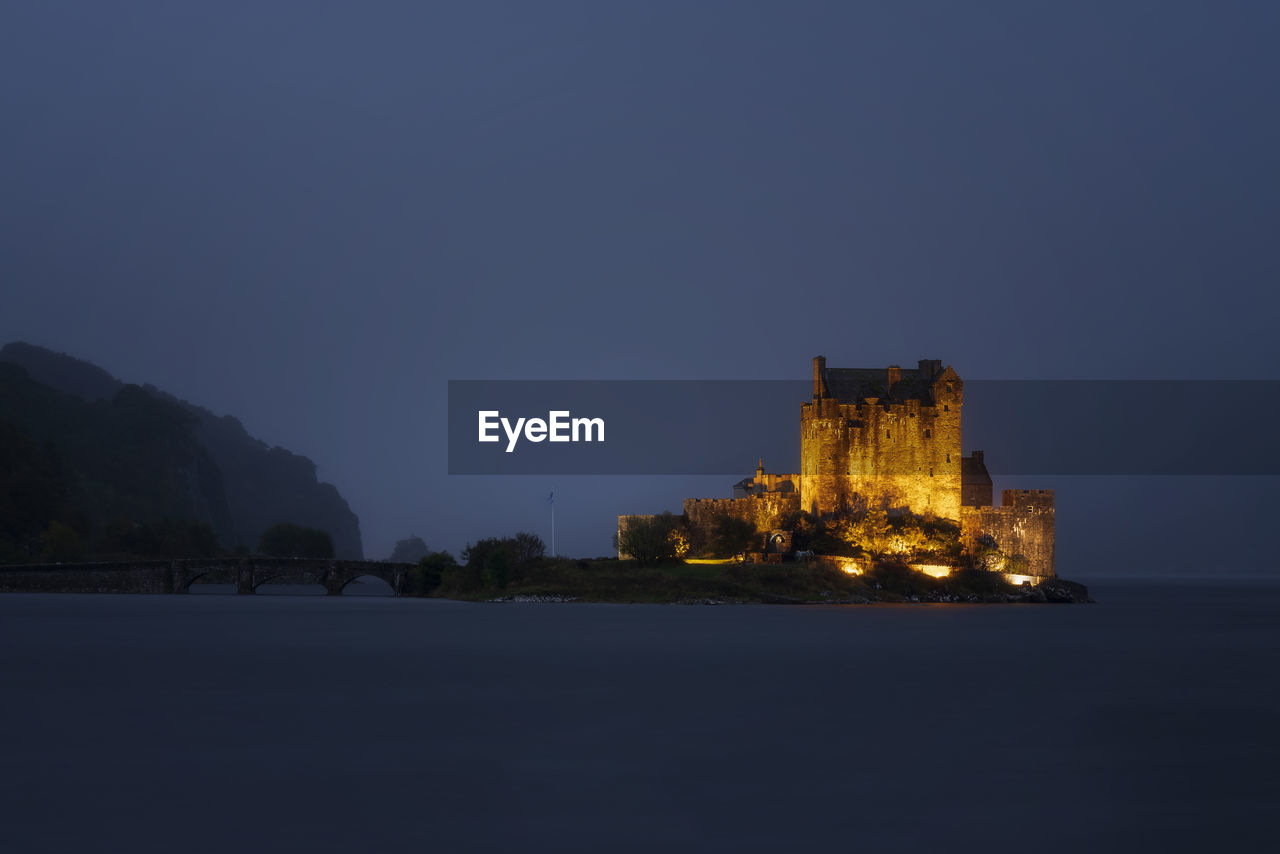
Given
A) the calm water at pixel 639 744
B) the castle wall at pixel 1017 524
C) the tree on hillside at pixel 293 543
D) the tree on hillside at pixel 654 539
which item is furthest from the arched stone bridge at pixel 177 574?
the calm water at pixel 639 744

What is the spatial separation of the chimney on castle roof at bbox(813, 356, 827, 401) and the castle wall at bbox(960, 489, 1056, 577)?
46.5 feet

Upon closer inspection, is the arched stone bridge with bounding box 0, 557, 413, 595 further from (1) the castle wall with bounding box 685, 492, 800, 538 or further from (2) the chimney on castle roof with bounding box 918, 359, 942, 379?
(2) the chimney on castle roof with bounding box 918, 359, 942, 379

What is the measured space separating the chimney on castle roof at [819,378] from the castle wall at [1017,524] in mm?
14168

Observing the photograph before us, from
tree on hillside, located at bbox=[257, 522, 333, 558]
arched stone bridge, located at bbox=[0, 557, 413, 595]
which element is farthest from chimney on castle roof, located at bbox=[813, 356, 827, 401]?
tree on hillside, located at bbox=[257, 522, 333, 558]

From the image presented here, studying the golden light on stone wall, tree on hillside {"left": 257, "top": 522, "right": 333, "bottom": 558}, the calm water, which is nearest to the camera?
the calm water

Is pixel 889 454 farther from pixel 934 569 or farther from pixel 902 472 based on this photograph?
pixel 934 569

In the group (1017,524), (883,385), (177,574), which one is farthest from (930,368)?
(177,574)

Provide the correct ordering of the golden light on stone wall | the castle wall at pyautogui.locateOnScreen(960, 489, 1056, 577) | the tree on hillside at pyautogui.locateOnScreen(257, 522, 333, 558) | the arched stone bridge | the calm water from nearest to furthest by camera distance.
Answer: the calm water, the golden light on stone wall, the castle wall at pyautogui.locateOnScreen(960, 489, 1056, 577), the arched stone bridge, the tree on hillside at pyautogui.locateOnScreen(257, 522, 333, 558)

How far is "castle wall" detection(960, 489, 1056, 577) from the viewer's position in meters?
102

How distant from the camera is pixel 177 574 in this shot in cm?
13238

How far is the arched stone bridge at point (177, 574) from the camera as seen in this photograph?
413 feet

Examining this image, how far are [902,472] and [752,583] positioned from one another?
15688 mm

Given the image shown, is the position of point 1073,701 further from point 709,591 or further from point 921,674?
point 709,591

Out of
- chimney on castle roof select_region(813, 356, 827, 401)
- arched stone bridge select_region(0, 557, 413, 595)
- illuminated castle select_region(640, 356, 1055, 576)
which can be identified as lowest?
arched stone bridge select_region(0, 557, 413, 595)
